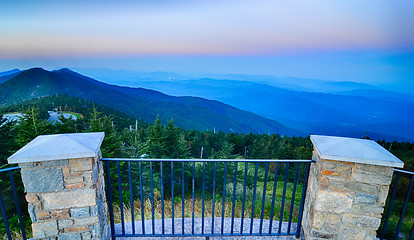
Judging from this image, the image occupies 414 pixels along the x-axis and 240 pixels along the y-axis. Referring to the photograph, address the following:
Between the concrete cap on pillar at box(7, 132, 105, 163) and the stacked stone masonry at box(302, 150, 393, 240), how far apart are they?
7.94 ft

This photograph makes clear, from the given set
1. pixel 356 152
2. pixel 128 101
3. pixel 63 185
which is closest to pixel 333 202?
pixel 356 152

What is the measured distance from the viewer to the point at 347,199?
2.37 meters

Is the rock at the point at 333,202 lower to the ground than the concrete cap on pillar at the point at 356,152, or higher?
lower

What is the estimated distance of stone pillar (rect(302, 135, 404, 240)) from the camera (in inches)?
87.5

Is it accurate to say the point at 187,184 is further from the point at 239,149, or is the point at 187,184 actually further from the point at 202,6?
the point at 239,149

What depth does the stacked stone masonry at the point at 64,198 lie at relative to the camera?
2.08 metres

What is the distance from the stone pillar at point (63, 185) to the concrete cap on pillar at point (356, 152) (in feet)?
7.74

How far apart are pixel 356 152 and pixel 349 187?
16.3 inches

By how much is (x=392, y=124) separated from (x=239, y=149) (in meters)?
181

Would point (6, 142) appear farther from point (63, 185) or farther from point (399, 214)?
point (399, 214)

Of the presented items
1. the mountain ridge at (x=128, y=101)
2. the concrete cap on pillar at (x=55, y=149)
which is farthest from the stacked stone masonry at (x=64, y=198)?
the mountain ridge at (x=128, y=101)

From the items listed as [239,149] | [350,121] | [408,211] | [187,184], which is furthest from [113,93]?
[350,121]

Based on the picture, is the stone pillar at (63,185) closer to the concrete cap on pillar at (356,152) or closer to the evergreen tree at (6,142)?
the concrete cap on pillar at (356,152)

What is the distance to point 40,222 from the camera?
7.30ft
